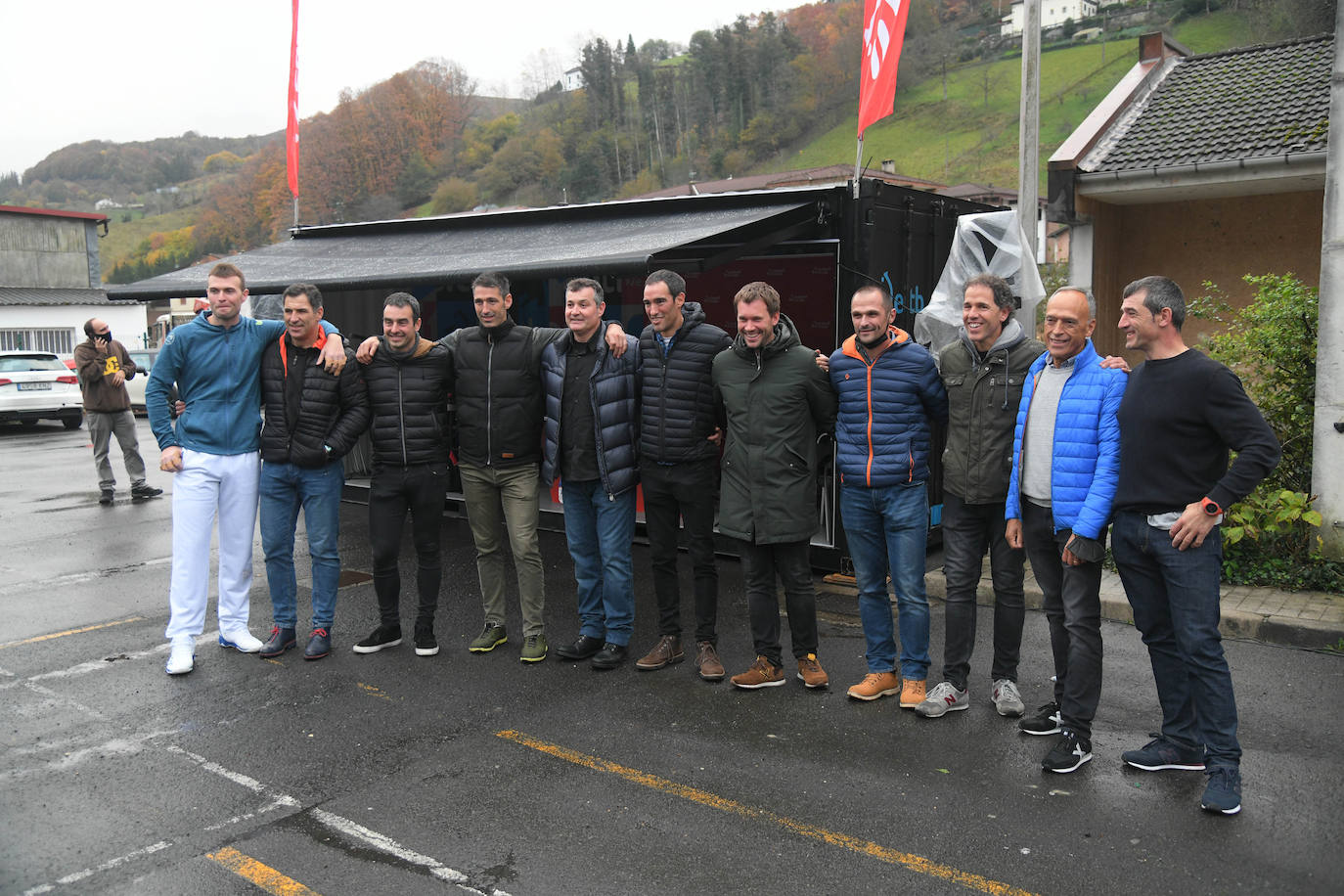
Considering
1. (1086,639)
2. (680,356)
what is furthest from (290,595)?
(1086,639)

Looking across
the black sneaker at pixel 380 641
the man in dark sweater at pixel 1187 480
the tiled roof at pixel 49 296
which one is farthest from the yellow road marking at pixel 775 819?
the tiled roof at pixel 49 296

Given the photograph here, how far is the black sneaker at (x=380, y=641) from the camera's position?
6.02 meters

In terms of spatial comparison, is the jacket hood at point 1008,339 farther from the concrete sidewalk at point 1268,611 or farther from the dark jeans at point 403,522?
the dark jeans at point 403,522

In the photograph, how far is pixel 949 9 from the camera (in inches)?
4016

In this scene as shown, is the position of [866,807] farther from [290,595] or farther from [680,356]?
[290,595]

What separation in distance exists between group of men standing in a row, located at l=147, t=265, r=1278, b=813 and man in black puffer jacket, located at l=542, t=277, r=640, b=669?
0.01 metres

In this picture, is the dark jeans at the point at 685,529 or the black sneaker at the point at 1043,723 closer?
the black sneaker at the point at 1043,723

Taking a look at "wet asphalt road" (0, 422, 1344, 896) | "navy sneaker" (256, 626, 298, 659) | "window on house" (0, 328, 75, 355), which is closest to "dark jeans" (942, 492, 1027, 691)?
"wet asphalt road" (0, 422, 1344, 896)

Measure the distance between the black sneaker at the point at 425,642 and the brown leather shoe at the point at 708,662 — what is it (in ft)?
5.03

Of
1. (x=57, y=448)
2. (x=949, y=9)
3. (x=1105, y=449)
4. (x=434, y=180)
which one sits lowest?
(x=57, y=448)

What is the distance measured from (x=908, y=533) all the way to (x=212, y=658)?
3.96 meters

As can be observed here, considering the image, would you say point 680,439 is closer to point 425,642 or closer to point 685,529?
point 685,529

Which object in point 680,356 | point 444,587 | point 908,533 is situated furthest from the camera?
point 444,587

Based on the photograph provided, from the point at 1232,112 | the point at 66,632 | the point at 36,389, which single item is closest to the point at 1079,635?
the point at 66,632
